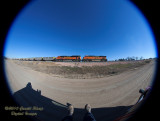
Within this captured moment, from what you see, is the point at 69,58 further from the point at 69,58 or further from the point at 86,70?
the point at 86,70

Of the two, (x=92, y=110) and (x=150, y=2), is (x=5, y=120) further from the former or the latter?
(x=150, y=2)

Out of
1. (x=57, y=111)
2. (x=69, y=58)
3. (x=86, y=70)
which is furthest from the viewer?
(x=69, y=58)

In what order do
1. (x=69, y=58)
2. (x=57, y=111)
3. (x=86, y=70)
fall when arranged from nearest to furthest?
(x=57, y=111), (x=86, y=70), (x=69, y=58)

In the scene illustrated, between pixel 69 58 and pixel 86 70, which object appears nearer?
pixel 86 70

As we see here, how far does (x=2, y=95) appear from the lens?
131 centimetres

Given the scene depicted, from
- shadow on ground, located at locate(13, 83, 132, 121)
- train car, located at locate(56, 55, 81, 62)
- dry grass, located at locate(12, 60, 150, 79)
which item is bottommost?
shadow on ground, located at locate(13, 83, 132, 121)

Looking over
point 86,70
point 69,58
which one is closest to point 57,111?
point 86,70

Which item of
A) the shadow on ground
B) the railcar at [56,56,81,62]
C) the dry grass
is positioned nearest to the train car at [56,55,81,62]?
the railcar at [56,56,81,62]

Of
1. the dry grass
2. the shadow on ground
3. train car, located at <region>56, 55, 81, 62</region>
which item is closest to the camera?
the shadow on ground

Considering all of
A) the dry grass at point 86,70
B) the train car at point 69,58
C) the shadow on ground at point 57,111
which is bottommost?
the shadow on ground at point 57,111

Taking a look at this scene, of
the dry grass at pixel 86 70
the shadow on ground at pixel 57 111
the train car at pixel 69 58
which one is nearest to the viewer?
the shadow on ground at pixel 57 111

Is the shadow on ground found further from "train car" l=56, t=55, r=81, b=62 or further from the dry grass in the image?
"train car" l=56, t=55, r=81, b=62

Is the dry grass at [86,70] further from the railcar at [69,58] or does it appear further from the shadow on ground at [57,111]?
the railcar at [69,58]

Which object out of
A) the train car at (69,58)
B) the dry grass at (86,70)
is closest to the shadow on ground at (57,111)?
the dry grass at (86,70)
